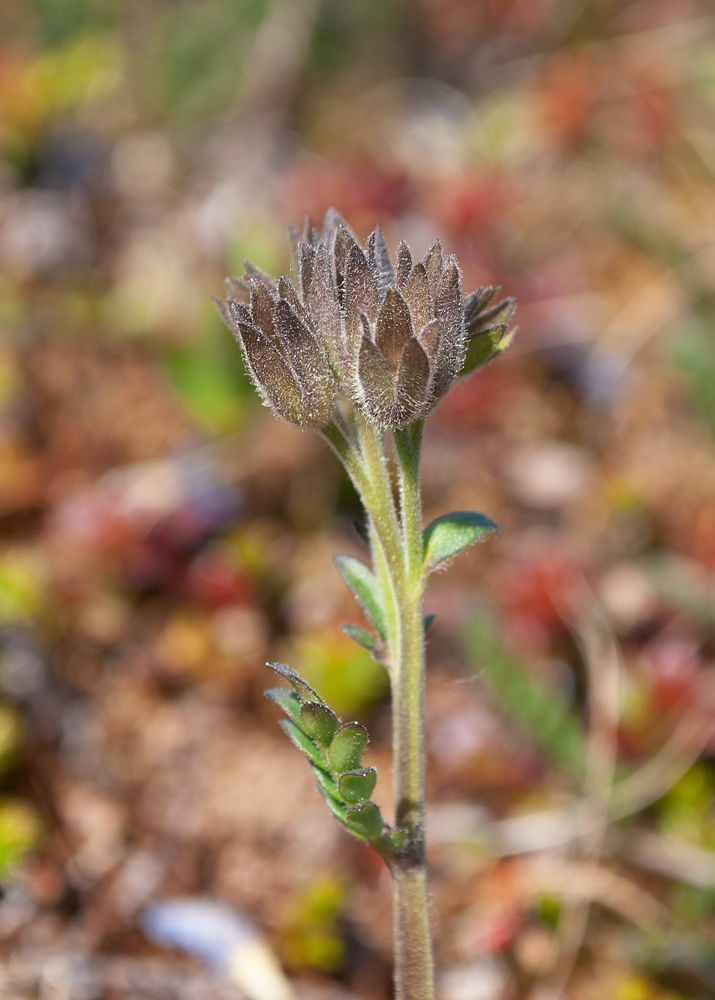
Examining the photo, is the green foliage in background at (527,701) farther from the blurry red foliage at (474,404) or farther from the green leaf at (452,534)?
the blurry red foliage at (474,404)

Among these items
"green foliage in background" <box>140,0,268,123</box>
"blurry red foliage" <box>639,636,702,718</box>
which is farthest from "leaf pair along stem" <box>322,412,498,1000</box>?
"green foliage in background" <box>140,0,268,123</box>

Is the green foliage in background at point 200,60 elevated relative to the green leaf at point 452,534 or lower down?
elevated

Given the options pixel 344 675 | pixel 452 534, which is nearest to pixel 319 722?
pixel 452 534

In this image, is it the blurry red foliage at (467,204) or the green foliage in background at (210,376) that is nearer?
the green foliage in background at (210,376)

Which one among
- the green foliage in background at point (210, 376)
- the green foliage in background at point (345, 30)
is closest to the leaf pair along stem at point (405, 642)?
the green foliage in background at point (210, 376)

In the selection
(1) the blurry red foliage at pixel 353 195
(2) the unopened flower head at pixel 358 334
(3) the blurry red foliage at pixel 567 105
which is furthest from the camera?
(3) the blurry red foliage at pixel 567 105

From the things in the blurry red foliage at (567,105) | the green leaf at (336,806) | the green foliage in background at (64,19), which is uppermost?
the green foliage in background at (64,19)

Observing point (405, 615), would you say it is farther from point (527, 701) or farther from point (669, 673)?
point (669, 673)
